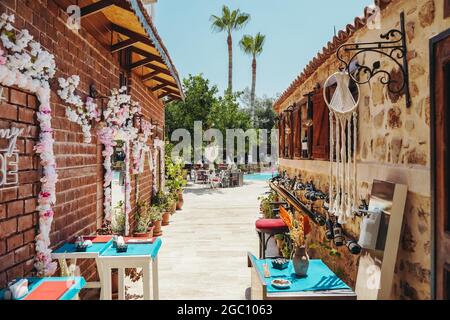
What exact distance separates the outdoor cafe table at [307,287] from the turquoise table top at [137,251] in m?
1.10

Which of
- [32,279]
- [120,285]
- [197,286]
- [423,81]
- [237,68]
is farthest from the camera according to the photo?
[237,68]

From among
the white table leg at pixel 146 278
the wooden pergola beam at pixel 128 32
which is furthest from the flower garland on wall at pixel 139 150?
the white table leg at pixel 146 278

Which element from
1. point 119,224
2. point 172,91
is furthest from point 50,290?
point 172,91

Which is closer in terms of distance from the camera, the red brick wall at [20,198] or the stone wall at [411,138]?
the stone wall at [411,138]

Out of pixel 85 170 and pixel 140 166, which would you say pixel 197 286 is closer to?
pixel 85 170

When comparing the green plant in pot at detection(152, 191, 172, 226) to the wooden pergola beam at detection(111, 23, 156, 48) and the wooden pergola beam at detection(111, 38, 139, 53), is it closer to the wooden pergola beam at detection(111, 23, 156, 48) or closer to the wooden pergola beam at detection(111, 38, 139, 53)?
the wooden pergola beam at detection(111, 38, 139, 53)

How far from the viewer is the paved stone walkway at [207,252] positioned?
17.7ft

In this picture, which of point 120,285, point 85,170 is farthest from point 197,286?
point 85,170

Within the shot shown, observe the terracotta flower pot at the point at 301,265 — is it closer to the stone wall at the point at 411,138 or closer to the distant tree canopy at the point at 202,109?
the stone wall at the point at 411,138

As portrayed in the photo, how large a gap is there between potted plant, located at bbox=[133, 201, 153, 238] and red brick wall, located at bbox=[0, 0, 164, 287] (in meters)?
1.94

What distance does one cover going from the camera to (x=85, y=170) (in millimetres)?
4895

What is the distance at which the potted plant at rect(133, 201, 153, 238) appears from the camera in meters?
7.43
